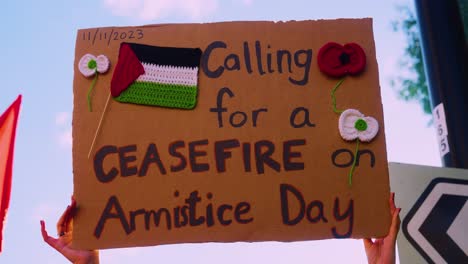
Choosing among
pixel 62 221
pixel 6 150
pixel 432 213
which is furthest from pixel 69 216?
pixel 432 213

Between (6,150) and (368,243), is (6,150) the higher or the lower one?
the higher one

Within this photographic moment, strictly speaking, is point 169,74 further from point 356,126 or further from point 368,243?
point 368,243

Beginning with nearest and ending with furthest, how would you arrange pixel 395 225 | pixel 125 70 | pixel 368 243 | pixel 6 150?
pixel 395 225 < pixel 368 243 < pixel 125 70 < pixel 6 150

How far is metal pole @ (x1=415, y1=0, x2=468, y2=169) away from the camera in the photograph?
255 cm

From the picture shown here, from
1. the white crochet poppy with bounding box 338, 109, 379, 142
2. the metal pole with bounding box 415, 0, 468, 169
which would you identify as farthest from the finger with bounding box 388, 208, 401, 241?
the metal pole with bounding box 415, 0, 468, 169

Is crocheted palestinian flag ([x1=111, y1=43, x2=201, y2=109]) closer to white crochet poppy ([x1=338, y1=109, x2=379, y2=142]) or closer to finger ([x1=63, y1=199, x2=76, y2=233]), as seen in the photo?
finger ([x1=63, y1=199, x2=76, y2=233])

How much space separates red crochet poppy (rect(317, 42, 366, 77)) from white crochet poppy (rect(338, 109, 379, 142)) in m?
0.16

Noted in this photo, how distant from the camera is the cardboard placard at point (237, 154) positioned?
7.61ft

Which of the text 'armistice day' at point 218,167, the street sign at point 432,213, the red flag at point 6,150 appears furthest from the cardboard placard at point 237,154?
the red flag at point 6,150

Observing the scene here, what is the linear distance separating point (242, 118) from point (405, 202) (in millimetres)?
645

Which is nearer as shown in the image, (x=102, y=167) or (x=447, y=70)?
(x=102, y=167)

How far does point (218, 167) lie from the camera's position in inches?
93.8

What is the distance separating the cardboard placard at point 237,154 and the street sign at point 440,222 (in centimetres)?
14

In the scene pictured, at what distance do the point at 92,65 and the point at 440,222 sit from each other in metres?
1.35
